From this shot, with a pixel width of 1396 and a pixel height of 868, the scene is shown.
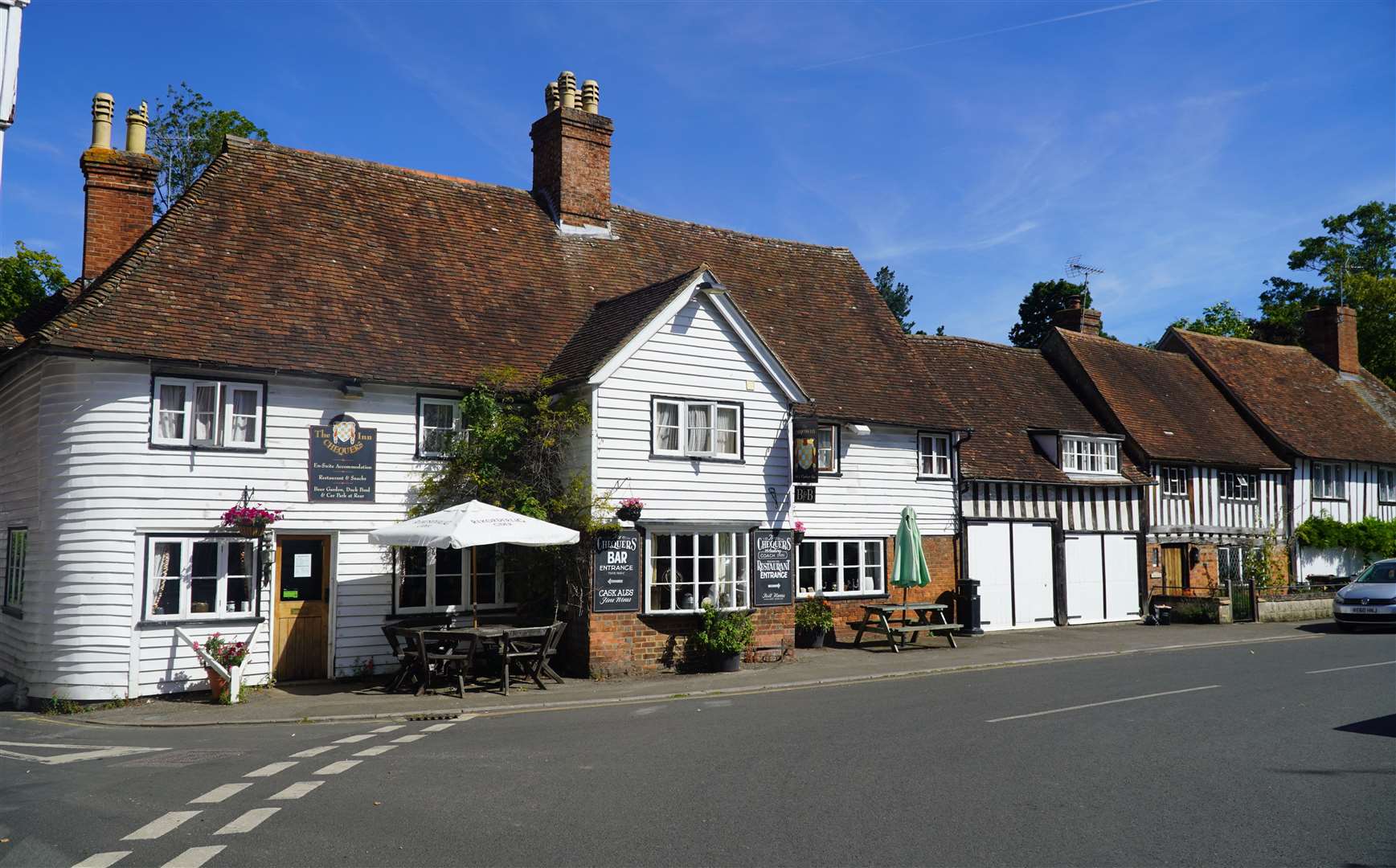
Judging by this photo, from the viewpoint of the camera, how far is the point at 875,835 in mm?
7387

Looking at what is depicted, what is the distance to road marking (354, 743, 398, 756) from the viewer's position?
10.9 m

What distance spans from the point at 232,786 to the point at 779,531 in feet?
37.3

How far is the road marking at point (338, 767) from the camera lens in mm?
9877

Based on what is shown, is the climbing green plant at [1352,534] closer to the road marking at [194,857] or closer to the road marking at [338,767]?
the road marking at [338,767]

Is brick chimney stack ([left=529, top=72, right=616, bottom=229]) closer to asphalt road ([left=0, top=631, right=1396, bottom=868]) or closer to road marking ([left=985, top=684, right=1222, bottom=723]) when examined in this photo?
asphalt road ([left=0, top=631, right=1396, bottom=868])

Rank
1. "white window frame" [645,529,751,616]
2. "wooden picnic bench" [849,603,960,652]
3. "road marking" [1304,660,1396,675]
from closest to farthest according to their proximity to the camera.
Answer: "road marking" [1304,660,1396,675] < "white window frame" [645,529,751,616] < "wooden picnic bench" [849,603,960,652]

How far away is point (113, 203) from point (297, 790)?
1389 cm

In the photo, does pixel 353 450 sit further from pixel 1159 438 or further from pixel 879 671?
pixel 1159 438

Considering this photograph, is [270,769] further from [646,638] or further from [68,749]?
[646,638]

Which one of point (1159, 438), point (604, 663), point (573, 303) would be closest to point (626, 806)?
point (604, 663)

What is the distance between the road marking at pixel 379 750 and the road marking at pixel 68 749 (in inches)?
90.7

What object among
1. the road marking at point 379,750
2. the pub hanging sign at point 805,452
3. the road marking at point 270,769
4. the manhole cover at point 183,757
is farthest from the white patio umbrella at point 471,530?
the pub hanging sign at point 805,452

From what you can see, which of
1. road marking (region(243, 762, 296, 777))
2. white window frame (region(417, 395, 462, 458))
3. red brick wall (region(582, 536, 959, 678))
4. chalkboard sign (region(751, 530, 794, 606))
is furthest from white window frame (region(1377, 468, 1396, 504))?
road marking (region(243, 762, 296, 777))

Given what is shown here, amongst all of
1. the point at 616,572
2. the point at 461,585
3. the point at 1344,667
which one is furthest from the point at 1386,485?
the point at 461,585
